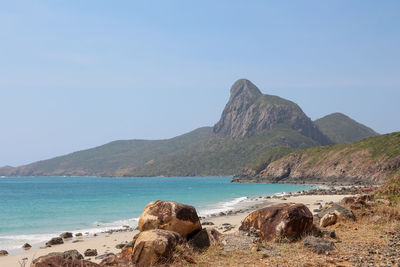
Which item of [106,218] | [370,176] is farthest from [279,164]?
[106,218]

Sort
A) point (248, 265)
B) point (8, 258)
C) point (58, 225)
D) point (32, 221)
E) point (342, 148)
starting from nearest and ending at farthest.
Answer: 1. point (248, 265)
2. point (8, 258)
3. point (58, 225)
4. point (32, 221)
5. point (342, 148)

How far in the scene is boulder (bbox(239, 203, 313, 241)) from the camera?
11.2 m

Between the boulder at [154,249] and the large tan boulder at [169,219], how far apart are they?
5.70 ft

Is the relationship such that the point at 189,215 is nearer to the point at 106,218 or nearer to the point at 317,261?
the point at 317,261

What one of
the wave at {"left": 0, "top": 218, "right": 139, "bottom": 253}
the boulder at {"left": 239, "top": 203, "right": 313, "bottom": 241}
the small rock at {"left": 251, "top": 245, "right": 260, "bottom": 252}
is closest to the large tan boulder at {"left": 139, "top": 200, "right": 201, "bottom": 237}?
the small rock at {"left": 251, "top": 245, "right": 260, "bottom": 252}

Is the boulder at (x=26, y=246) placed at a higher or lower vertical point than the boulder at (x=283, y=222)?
lower

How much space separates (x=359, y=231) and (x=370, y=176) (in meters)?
81.8

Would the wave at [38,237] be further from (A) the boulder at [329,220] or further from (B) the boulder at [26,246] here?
(A) the boulder at [329,220]

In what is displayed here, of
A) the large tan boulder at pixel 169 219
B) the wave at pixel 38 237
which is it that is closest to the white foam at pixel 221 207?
the wave at pixel 38 237

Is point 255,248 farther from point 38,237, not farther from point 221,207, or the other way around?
point 221,207

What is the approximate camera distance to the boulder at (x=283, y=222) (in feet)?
36.8

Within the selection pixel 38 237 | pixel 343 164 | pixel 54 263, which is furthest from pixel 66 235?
pixel 343 164

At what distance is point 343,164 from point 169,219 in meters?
98.7

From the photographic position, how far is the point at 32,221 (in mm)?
33500
